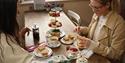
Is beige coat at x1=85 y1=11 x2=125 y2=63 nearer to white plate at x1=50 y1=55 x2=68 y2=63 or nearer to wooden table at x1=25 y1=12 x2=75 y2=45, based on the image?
white plate at x1=50 y1=55 x2=68 y2=63

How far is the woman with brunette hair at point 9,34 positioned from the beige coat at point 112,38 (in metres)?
0.83

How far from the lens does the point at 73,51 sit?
2066 millimetres

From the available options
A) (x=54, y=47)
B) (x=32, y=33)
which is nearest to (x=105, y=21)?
(x=54, y=47)

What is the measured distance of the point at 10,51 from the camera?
1410 millimetres

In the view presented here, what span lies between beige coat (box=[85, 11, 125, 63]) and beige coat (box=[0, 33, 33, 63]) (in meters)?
0.80

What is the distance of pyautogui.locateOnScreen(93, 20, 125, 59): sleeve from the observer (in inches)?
81.0

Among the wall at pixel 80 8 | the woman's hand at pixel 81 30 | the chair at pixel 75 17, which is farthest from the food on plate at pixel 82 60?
the wall at pixel 80 8

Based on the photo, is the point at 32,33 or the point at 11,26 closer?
the point at 11,26

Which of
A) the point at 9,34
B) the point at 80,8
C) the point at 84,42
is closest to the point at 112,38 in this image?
the point at 84,42

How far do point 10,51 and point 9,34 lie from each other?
0.11 meters

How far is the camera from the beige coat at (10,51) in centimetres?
138

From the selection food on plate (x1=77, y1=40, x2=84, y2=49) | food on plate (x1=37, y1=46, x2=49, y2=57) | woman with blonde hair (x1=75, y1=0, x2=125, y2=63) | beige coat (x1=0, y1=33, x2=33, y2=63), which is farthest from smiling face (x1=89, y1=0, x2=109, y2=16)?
beige coat (x1=0, y1=33, x2=33, y2=63)

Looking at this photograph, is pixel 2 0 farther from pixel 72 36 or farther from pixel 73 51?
pixel 72 36

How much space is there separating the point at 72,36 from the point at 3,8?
1.07 m
